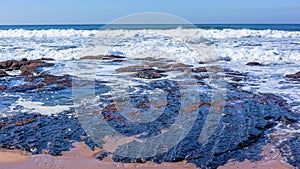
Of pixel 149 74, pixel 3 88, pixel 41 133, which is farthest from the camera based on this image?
pixel 149 74

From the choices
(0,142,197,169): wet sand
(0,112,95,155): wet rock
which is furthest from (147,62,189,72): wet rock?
(0,142,197,169): wet sand

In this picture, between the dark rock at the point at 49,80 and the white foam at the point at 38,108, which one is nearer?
the white foam at the point at 38,108

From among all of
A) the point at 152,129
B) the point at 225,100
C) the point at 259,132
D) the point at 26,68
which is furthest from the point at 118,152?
the point at 26,68

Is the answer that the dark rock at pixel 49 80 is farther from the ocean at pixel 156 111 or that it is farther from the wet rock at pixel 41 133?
the wet rock at pixel 41 133

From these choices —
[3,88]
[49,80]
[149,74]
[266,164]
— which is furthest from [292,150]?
[3,88]

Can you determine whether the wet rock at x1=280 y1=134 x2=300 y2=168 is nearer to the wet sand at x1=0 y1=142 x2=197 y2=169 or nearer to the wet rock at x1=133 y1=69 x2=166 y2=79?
the wet sand at x1=0 y1=142 x2=197 y2=169

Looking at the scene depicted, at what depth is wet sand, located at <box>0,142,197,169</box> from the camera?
437cm

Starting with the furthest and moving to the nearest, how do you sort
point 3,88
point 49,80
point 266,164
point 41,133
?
point 49,80 < point 3,88 < point 41,133 < point 266,164

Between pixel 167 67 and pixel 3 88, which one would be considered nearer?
pixel 3 88

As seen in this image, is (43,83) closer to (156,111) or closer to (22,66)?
(22,66)

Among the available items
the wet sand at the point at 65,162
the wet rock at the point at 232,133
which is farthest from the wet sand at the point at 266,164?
the wet sand at the point at 65,162

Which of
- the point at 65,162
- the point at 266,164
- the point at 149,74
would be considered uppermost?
the point at 149,74

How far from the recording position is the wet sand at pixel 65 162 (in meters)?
4.37

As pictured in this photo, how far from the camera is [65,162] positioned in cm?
452
